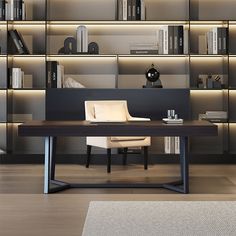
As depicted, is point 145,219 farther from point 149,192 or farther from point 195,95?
point 195,95

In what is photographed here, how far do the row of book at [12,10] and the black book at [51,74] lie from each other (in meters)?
0.69

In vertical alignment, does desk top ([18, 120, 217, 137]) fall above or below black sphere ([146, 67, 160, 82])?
below

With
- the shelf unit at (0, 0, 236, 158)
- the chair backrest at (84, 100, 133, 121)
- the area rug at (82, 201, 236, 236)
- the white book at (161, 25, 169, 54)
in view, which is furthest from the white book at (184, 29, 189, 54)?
the area rug at (82, 201, 236, 236)

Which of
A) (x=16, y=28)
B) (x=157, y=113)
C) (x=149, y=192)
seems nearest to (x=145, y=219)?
(x=149, y=192)

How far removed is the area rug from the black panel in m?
2.53

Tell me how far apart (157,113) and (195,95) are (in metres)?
0.66

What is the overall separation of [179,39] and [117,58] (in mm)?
820

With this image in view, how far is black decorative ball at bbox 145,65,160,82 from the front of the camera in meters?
6.28

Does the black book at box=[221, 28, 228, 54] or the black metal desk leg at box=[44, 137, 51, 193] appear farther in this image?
the black book at box=[221, 28, 228, 54]

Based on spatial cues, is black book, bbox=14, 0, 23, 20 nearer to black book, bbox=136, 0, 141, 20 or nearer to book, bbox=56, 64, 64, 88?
book, bbox=56, 64, 64, 88

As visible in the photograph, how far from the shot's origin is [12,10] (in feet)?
21.1

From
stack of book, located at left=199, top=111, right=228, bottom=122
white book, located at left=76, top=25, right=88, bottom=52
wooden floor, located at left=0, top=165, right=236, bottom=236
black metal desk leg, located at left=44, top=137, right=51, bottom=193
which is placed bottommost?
wooden floor, located at left=0, top=165, right=236, bottom=236

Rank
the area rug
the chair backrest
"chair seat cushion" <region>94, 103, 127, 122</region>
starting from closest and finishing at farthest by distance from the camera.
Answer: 1. the area rug
2. the chair backrest
3. "chair seat cushion" <region>94, 103, 127, 122</region>

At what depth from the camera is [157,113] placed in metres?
6.44
